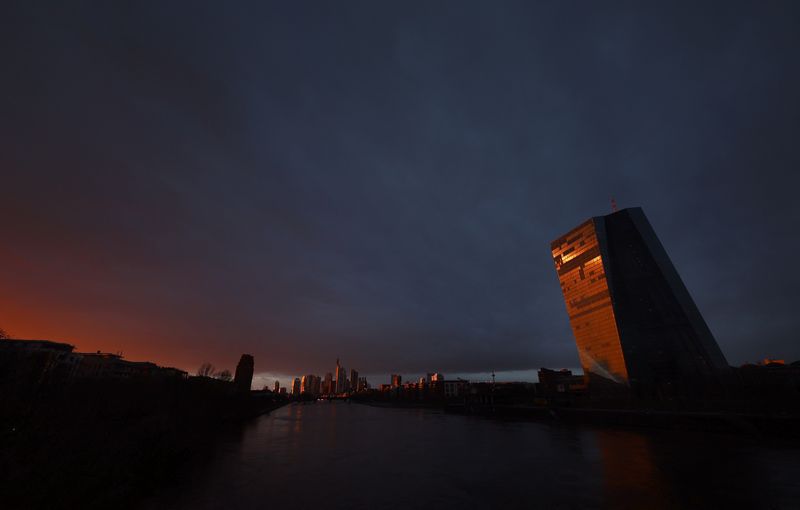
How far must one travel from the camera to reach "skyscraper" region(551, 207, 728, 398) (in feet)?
375

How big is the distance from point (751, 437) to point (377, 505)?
57554 millimetres

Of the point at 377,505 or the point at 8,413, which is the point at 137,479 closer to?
the point at 8,413

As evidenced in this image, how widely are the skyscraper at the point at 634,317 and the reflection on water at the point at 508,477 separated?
8773cm

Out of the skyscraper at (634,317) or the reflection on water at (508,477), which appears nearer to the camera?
the reflection on water at (508,477)

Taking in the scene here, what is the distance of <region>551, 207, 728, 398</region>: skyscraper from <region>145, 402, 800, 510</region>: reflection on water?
8773cm

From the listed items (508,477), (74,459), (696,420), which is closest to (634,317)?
(696,420)

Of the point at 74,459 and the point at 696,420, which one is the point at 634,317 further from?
the point at 74,459

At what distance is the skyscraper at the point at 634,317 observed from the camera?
114 metres

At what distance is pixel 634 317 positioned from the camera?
126m

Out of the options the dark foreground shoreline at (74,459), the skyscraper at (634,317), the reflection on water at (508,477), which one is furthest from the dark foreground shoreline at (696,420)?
the dark foreground shoreline at (74,459)

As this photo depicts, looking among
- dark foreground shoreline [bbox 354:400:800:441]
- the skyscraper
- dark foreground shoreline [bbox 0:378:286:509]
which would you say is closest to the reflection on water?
dark foreground shoreline [bbox 0:378:286:509]

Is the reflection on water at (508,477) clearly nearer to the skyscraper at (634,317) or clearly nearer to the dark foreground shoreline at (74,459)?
the dark foreground shoreline at (74,459)

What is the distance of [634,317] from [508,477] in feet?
420

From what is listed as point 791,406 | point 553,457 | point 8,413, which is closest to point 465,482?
point 553,457
